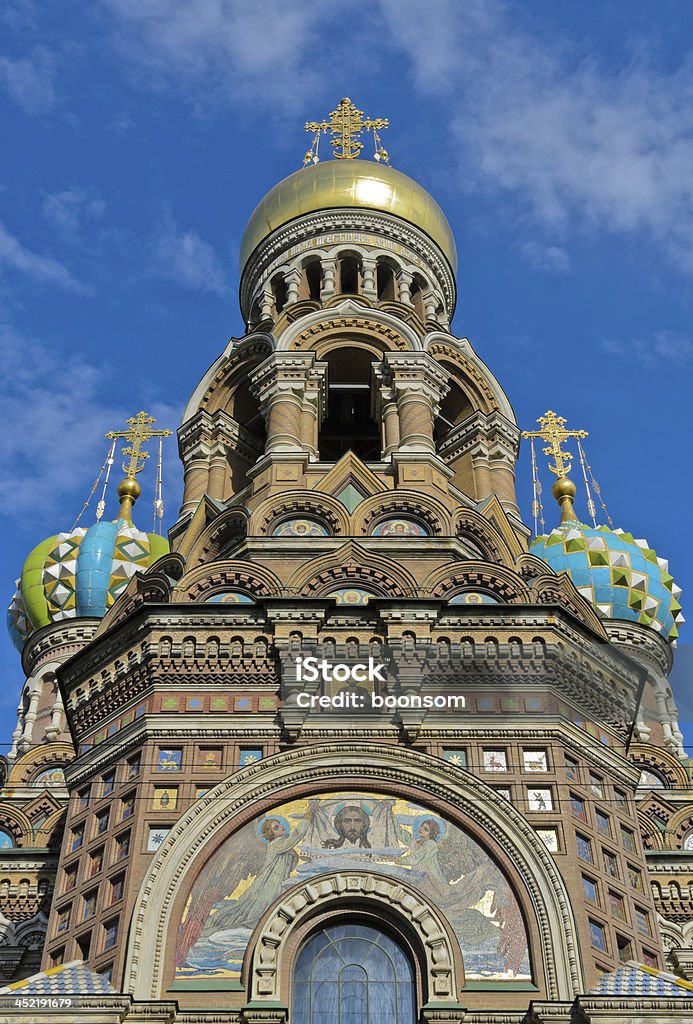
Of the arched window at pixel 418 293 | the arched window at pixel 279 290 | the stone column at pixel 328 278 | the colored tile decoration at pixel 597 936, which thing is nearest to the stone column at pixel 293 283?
the arched window at pixel 279 290

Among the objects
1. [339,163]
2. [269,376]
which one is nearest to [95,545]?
[269,376]

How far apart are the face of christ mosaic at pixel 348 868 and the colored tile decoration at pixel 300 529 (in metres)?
3.86

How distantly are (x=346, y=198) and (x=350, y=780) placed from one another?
467 inches

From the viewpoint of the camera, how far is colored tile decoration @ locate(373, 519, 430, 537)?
16188 millimetres

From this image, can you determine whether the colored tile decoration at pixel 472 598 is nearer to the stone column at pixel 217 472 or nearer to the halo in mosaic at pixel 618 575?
the stone column at pixel 217 472

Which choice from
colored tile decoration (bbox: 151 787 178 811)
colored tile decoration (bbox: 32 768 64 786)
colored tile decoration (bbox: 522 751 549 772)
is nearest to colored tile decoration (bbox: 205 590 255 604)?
colored tile decoration (bbox: 151 787 178 811)

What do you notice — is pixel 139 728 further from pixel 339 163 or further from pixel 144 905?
pixel 339 163

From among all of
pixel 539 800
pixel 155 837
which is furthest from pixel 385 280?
pixel 155 837

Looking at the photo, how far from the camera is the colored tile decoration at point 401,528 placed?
1619 cm

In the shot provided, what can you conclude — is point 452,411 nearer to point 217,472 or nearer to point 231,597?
point 217,472

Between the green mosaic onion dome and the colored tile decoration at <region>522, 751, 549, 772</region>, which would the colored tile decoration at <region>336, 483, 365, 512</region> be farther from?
the green mosaic onion dome

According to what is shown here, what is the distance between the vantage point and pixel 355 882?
12.3 meters

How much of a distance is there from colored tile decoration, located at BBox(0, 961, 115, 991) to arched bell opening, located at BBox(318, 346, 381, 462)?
32.0 feet

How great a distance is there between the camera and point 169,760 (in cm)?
1327
